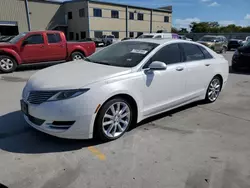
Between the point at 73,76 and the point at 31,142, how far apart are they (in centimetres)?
118

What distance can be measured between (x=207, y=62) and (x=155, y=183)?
333 cm

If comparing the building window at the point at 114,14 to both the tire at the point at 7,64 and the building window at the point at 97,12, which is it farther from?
the tire at the point at 7,64

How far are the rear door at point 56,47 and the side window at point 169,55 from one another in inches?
286

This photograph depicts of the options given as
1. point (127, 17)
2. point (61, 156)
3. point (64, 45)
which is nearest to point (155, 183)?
point (61, 156)

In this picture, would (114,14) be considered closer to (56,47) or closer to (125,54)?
(56,47)

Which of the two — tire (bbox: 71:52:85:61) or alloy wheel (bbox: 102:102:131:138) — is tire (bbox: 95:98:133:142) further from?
tire (bbox: 71:52:85:61)

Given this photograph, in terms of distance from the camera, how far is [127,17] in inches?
1836

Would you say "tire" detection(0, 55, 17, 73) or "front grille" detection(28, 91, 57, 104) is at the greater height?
"front grille" detection(28, 91, 57, 104)

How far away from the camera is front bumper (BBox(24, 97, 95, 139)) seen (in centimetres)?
307

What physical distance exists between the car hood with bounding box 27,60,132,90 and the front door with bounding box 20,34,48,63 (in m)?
6.45

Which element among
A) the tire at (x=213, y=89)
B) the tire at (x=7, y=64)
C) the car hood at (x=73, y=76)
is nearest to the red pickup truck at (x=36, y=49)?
the tire at (x=7, y=64)

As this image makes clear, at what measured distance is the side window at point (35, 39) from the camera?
9.74 meters

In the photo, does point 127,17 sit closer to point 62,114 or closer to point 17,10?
point 17,10

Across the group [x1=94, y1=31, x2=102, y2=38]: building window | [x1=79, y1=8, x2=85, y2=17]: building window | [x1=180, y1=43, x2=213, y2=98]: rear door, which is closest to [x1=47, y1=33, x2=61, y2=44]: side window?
[x1=180, y1=43, x2=213, y2=98]: rear door
